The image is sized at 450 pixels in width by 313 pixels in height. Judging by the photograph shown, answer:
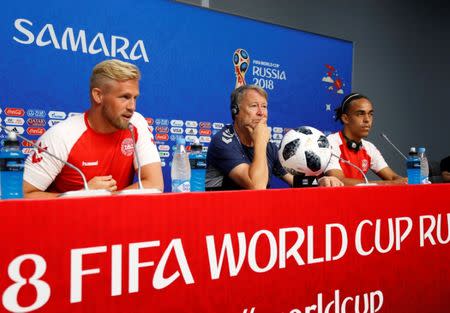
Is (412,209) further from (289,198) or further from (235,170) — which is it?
(235,170)

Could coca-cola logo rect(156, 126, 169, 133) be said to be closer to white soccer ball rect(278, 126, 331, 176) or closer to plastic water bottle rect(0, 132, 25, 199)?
white soccer ball rect(278, 126, 331, 176)

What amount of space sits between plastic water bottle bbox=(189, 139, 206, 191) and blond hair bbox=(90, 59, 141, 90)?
339 millimetres

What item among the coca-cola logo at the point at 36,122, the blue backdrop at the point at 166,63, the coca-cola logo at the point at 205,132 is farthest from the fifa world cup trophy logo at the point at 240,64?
the coca-cola logo at the point at 36,122

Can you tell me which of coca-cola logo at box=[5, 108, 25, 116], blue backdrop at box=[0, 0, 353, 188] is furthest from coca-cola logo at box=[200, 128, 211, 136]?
coca-cola logo at box=[5, 108, 25, 116]

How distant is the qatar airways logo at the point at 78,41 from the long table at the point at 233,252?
1.60 meters

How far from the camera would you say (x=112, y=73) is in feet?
5.64

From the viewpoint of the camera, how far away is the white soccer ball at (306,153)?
1.63 m

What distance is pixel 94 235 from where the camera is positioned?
34.3 inches

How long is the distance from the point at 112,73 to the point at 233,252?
2.99 ft

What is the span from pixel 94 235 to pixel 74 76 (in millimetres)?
1727

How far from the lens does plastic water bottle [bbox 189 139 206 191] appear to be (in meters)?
1.67

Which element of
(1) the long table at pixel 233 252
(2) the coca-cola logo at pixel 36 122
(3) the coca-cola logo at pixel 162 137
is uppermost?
(2) the coca-cola logo at pixel 36 122

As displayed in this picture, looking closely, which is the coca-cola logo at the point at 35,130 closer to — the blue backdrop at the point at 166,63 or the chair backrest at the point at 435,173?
the blue backdrop at the point at 166,63

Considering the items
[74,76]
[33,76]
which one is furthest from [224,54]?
[33,76]
